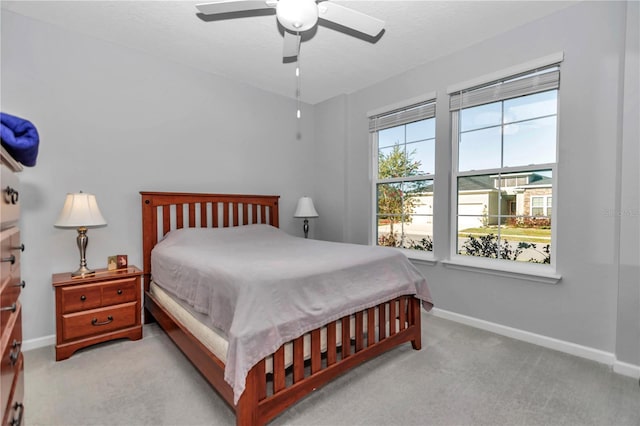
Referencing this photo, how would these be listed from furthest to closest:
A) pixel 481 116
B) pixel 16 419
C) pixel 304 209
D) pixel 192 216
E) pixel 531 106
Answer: pixel 304 209
pixel 192 216
pixel 481 116
pixel 531 106
pixel 16 419

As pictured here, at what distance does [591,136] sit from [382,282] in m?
1.87

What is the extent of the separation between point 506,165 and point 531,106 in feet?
1.69

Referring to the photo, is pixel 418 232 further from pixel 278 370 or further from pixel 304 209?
pixel 278 370

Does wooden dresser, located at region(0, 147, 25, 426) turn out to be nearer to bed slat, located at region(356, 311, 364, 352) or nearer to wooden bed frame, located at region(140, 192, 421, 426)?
wooden bed frame, located at region(140, 192, 421, 426)

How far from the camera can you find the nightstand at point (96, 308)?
2236 mm

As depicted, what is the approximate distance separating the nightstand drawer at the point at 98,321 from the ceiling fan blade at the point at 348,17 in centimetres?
260

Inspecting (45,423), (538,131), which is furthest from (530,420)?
(45,423)

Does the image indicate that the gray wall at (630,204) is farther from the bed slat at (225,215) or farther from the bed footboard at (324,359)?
the bed slat at (225,215)

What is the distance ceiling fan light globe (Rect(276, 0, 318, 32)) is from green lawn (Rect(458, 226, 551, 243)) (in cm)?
237

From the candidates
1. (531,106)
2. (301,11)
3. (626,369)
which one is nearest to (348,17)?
(301,11)

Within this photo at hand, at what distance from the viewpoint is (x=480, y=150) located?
2941 millimetres

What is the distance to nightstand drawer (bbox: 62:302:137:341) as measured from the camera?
2.25m

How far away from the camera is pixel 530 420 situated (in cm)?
161

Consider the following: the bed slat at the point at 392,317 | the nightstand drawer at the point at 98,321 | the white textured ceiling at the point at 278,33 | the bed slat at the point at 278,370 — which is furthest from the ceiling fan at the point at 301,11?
the nightstand drawer at the point at 98,321
